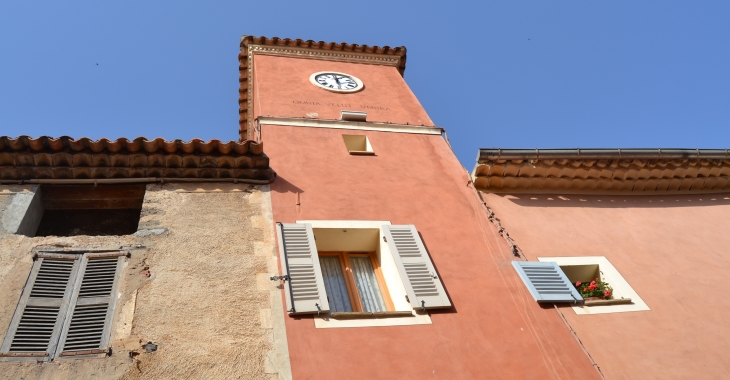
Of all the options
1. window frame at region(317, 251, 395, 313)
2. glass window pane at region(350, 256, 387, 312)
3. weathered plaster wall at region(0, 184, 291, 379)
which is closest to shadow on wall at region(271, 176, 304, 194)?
weathered plaster wall at region(0, 184, 291, 379)

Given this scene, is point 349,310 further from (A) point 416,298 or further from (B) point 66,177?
(B) point 66,177

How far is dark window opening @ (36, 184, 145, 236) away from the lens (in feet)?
23.5

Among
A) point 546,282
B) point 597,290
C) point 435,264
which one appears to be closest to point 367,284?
point 435,264

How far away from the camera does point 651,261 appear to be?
294 inches

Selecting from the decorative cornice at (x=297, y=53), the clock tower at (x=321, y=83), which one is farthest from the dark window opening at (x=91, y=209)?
the decorative cornice at (x=297, y=53)

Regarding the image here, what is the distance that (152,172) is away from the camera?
735 cm

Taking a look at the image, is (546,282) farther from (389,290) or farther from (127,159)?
(127,159)

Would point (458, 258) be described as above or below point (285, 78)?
below

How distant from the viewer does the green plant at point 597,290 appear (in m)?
6.94

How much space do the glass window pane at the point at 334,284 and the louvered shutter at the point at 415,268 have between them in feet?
2.04

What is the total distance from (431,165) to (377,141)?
999 mm

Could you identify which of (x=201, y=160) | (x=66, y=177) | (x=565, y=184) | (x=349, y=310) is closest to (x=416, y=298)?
(x=349, y=310)

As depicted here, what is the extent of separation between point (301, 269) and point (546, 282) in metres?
2.60

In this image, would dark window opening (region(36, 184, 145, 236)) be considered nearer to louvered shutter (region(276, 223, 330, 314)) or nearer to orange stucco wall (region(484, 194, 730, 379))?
louvered shutter (region(276, 223, 330, 314))
